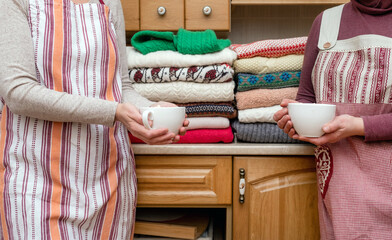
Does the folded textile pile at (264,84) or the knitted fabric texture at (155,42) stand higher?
the knitted fabric texture at (155,42)

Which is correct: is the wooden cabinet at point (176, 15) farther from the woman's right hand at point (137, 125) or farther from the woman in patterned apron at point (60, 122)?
the woman's right hand at point (137, 125)

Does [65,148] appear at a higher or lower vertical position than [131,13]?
lower

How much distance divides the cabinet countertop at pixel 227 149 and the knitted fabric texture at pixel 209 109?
0.10m

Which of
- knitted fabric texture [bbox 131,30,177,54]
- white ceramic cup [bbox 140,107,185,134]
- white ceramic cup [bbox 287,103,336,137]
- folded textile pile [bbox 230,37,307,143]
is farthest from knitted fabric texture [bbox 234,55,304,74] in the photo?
white ceramic cup [bbox 140,107,185,134]

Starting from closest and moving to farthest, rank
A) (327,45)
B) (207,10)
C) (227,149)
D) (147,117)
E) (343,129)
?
(147,117), (343,129), (327,45), (227,149), (207,10)

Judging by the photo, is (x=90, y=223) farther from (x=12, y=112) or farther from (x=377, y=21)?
(x=377, y=21)

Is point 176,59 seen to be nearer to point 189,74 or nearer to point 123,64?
point 189,74

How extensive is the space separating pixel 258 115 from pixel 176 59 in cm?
29

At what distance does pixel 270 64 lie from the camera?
1076 mm

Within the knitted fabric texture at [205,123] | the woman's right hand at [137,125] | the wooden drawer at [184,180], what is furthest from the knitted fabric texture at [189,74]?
the woman's right hand at [137,125]

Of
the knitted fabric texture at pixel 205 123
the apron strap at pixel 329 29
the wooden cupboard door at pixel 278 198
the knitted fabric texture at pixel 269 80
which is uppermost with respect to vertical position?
the apron strap at pixel 329 29

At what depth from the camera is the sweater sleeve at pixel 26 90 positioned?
0.69m

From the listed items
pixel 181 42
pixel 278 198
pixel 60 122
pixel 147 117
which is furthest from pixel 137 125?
pixel 278 198

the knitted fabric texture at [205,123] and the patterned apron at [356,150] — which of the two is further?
the knitted fabric texture at [205,123]
